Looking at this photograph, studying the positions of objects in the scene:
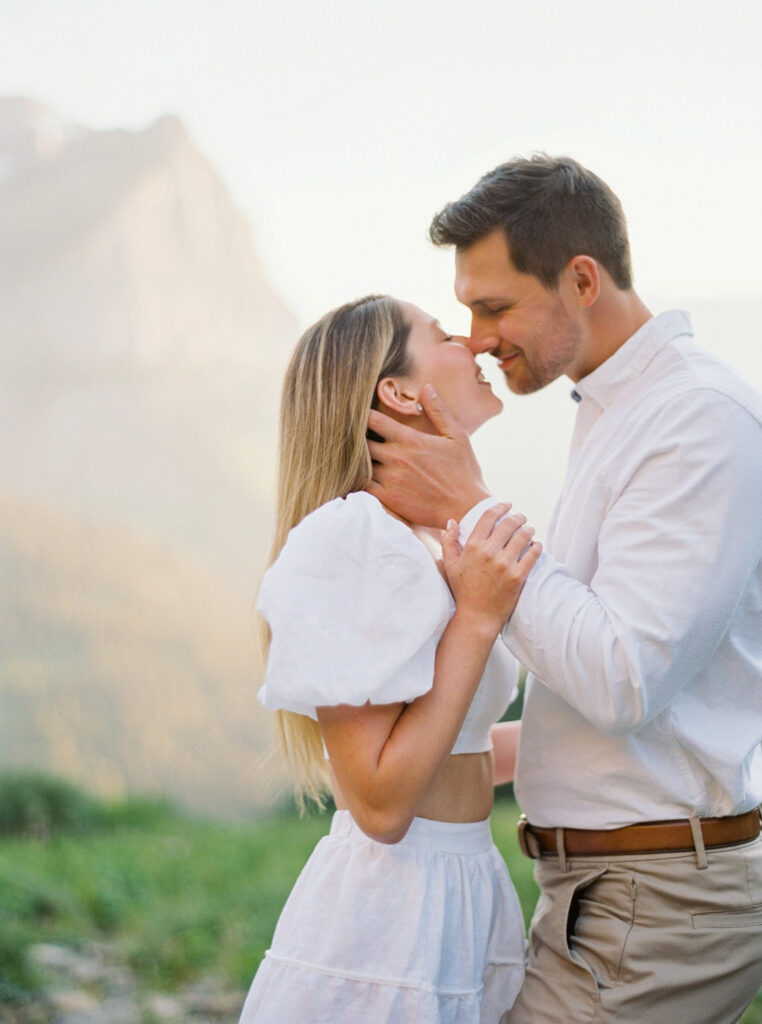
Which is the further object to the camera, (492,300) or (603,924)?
(492,300)

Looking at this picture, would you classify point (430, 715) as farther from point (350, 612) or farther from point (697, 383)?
point (697, 383)

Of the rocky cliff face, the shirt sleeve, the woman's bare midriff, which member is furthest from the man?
the rocky cliff face

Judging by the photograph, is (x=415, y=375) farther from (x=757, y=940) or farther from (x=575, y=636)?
(x=757, y=940)

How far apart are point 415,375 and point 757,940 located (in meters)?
1.05

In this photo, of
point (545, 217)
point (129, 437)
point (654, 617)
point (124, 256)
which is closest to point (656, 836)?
point (654, 617)

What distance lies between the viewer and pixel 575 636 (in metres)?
1.52

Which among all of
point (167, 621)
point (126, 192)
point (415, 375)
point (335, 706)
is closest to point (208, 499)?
point (167, 621)

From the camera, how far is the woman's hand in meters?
1.56

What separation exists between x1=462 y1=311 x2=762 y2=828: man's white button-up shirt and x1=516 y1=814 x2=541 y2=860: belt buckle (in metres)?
0.04

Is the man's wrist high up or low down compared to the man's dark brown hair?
down

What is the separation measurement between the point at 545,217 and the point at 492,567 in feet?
2.59

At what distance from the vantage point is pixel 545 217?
6.63ft

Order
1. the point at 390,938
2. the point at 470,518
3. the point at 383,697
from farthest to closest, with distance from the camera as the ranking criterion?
the point at 470,518 → the point at 390,938 → the point at 383,697

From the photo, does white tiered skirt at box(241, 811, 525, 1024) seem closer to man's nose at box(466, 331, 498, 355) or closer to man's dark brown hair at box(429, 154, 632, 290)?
man's nose at box(466, 331, 498, 355)
